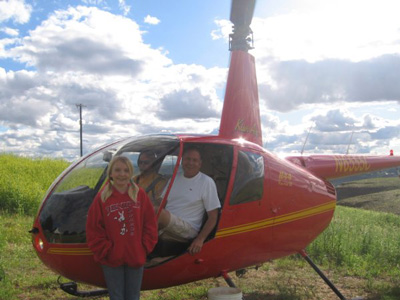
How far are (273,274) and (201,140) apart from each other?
3491mm

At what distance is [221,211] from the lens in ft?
12.9

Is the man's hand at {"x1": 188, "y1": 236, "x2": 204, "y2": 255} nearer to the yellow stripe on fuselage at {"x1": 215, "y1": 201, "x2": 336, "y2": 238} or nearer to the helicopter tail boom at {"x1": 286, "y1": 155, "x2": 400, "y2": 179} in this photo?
the yellow stripe on fuselage at {"x1": 215, "y1": 201, "x2": 336, "y2": 238}

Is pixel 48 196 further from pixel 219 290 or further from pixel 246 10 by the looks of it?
pixel 246 10

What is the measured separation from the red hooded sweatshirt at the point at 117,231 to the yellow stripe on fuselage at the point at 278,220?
1073 millimetres

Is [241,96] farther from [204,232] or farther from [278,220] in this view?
[204,232]

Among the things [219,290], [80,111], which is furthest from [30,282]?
[80,111]

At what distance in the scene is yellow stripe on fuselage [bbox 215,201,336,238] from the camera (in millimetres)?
3999

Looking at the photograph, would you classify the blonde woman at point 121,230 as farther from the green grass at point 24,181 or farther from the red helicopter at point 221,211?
the green grass at point 24,181

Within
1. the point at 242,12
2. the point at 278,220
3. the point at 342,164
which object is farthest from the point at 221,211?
the point at 242,12

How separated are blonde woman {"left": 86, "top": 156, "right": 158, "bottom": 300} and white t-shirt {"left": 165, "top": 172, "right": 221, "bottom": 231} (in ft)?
2.18

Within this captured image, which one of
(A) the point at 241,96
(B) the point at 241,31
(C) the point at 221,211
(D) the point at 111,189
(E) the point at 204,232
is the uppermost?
(B) the point at 241,31

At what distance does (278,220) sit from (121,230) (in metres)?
2.12

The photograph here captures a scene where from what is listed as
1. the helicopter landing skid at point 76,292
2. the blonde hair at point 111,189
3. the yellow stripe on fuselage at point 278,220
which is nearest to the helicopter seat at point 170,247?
the yellow stripe on fuselage at point 278,220

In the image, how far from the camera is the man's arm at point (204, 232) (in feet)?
12.1
